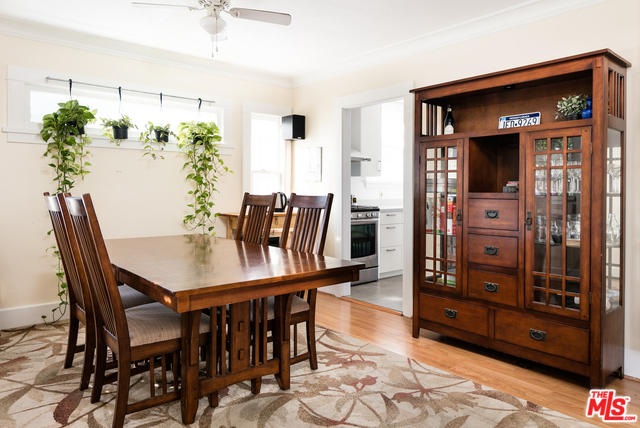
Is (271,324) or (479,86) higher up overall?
(479,86)

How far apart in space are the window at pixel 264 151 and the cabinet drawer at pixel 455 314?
254 centimetres

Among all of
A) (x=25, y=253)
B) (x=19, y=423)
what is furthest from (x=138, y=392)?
(x=25, y=253)

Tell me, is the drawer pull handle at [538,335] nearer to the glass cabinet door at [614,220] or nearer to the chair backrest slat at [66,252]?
the glass cabinet door at [614,220]


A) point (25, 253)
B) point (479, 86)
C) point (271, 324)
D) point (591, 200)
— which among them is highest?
Result: point (479, 86)

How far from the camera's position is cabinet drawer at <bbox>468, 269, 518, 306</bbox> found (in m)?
2.88

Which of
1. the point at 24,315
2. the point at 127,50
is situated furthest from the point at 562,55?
the point at 24,315

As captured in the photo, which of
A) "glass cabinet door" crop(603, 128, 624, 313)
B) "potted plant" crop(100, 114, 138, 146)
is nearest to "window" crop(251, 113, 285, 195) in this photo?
"potted plant" crop(100, 114, 138, 146)

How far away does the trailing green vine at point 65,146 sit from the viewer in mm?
3723

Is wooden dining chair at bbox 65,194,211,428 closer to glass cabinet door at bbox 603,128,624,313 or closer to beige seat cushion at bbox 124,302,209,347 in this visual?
beige seat cushion at bbox 124,302,209,347

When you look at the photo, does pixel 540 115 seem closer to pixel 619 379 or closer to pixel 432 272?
pixel 432 272

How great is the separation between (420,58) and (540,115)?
1349mm

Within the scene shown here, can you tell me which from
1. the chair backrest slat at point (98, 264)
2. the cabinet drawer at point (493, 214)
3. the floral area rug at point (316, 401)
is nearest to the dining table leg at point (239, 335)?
the floral area rug at point (316, 401)

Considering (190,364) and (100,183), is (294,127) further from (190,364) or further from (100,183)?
(190,364)

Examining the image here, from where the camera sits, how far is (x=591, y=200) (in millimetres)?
2508
